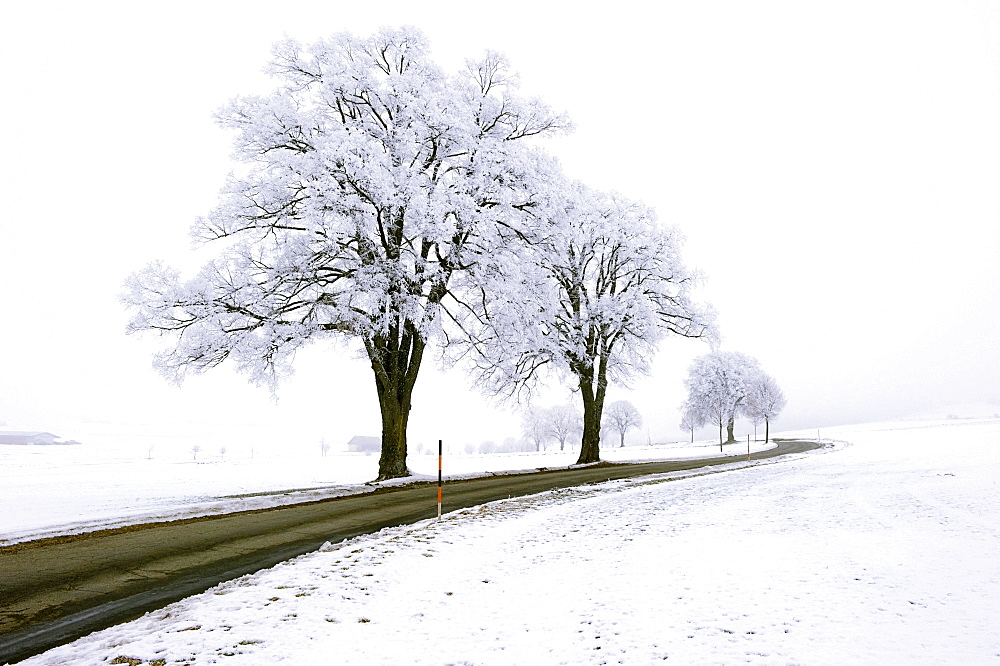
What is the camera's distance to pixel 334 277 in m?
17.3

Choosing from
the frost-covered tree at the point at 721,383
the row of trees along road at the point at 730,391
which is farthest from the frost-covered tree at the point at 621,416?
the frost-covered tree at the point at 721,383

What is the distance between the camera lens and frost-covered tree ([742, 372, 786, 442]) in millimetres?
65750

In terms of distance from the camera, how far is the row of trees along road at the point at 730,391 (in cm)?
6325

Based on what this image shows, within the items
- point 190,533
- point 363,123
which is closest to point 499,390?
point 363,123

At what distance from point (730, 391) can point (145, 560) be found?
2494 inches

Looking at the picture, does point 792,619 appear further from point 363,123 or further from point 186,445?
point 186,445

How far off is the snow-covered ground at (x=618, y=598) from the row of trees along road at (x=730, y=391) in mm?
55699

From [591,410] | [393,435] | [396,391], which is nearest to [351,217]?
[396,391]

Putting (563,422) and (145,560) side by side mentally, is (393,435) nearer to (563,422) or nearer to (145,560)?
(145,560)

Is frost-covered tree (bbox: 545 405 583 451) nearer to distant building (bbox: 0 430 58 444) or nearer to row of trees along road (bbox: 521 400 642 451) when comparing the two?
row of trees along road (bbox: 521 400 642 451)

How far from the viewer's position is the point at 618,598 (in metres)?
5.73

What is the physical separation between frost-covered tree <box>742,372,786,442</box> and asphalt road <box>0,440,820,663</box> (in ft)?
198

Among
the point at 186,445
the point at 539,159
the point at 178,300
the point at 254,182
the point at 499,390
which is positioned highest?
the point at 539,159

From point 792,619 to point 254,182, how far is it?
16.4m
